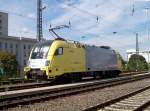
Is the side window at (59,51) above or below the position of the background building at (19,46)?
below

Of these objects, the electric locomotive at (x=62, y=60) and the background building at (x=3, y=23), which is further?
the background building at (x=3, y=23)

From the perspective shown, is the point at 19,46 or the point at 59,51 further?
the point at 19,46

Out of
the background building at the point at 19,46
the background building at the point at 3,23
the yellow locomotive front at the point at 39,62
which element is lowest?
the yellow locomotive front at the point at 39,62

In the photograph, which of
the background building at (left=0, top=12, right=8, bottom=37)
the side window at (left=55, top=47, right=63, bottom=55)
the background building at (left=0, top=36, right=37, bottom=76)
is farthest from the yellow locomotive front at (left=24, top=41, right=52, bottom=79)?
the background building at (left=0, top=12, right=8, bottom=37)

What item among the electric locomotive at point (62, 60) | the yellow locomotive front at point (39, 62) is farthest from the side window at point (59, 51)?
the yellow locomotive front at point (39, 62)

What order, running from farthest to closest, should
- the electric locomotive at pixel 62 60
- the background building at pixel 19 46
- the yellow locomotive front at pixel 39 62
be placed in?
the background building at pixel 19 46, the electric locomotive at pixel 62 60, the yellow locomotive front at pixel 39 62

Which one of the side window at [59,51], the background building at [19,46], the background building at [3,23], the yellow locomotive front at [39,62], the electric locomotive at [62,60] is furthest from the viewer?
the background building at [3,23]

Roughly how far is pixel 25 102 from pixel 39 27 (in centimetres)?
2898

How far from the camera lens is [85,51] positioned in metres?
33.8

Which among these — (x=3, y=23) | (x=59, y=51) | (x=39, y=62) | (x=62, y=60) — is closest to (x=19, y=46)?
(x=3, y=23)

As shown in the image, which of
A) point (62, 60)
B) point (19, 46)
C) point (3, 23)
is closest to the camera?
point (62, 60)

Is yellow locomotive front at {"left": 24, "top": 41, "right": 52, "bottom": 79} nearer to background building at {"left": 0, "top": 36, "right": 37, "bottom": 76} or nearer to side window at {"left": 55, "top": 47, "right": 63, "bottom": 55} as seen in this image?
side window at {"left": 55, "top": 47, "right": 63, "bottom": 55}

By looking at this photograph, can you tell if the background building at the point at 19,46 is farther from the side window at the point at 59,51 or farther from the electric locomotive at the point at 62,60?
the side window at the point at 59,51

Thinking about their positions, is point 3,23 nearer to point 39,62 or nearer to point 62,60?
point 62,60
